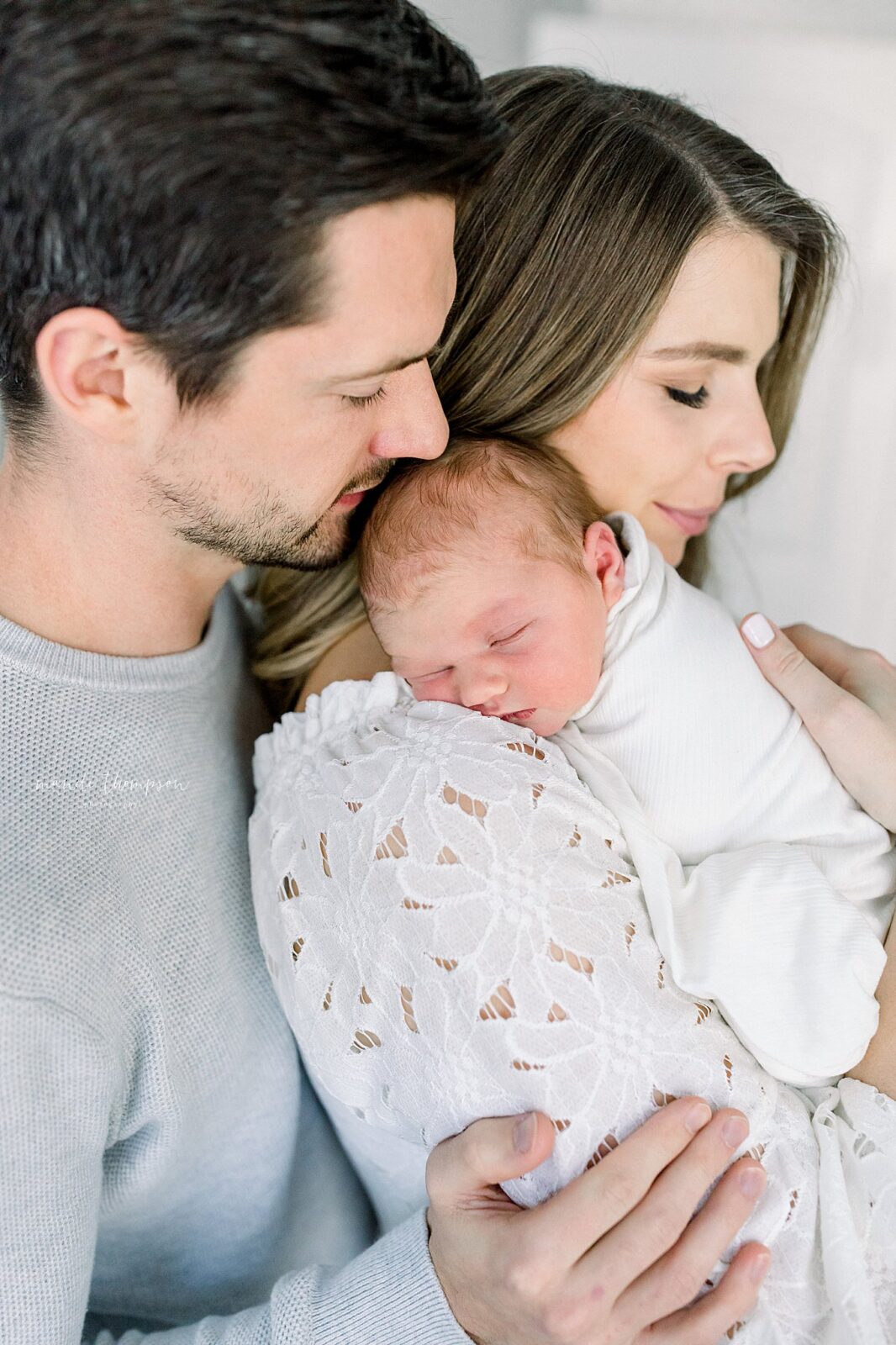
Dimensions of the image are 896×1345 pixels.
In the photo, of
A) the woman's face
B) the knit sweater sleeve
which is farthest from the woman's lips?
the knit sweater sleeve

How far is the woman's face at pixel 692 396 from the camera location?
1578mm

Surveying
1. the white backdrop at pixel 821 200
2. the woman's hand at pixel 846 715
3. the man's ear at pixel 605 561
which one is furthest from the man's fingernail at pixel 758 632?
the white backdrop at pixel 821 200

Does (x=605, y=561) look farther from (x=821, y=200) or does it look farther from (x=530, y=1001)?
(x=821, y=200)

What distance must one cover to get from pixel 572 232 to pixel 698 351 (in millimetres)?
252

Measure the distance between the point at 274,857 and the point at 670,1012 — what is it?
0.51m

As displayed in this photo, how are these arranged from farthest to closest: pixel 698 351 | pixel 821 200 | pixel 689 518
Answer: pixel 821 200 → pixel 689 518 → pixel 698 351

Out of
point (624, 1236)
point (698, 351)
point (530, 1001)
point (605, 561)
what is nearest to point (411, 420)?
point (605, 561)

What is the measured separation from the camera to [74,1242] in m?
1.18

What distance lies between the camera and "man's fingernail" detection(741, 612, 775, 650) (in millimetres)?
1516

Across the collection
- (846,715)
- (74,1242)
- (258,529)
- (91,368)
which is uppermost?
(91,368)

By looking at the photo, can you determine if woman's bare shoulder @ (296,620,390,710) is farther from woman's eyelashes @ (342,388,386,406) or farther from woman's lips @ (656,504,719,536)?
woman's lips @ (656,504,719,536)

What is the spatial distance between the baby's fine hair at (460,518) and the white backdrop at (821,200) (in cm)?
95

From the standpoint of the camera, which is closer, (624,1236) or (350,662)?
(624,1236)

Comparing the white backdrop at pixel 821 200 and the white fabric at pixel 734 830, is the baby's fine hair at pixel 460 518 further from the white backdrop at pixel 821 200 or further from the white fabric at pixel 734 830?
the white backdrop at pixel 821 200
